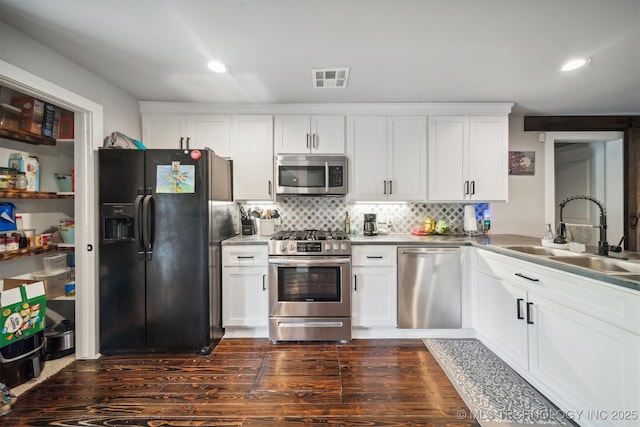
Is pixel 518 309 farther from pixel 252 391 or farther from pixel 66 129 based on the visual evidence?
pixel 66 129

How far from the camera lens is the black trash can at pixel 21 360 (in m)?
1.91

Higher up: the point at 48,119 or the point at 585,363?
the point at 48,119

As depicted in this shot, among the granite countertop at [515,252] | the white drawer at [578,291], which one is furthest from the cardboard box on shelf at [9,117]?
the white drawer at [578,291]

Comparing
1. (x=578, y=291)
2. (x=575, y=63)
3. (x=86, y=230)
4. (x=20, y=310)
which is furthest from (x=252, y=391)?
(x=575, y=63)

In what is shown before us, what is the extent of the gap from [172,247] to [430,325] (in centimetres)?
253

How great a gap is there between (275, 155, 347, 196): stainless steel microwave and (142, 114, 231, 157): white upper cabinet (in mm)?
671

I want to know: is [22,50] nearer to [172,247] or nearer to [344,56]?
[172,247]

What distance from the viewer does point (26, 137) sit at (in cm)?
228

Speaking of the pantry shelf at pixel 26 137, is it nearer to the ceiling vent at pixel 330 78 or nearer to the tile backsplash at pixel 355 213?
the tile backsplash at pixel 355 213

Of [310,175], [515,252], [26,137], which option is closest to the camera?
[515,252]

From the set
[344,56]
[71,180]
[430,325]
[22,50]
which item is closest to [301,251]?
[430,325]

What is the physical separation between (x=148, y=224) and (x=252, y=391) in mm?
1586

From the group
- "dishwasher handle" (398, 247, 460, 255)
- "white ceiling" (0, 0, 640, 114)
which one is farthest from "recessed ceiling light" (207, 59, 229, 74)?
"dishwasher handle" (398, 247, 460, 255)

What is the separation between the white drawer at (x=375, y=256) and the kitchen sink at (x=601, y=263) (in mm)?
1209
